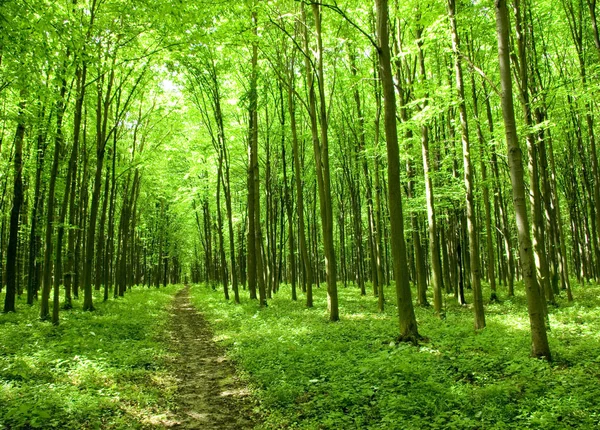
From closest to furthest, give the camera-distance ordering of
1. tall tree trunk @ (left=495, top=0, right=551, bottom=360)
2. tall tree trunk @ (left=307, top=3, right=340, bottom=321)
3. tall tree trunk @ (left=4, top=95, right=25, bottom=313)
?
tall tree trunk @ (left=495, top=0, right=551, bottom=360)
tall tree trunk @ (left=307, top=3, right=340, bottom=321)
tall tree trunk @ (left=4, top=95, right=25, bottom=313)

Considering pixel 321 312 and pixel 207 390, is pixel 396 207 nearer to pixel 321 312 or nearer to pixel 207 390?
pixel 207 390

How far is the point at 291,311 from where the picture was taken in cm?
1605

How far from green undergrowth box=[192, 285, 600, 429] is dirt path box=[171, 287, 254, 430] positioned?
37 cm

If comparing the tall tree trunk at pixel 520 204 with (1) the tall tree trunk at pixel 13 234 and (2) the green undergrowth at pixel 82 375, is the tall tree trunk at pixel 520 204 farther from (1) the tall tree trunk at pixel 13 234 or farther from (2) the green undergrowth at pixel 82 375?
(1) the tall tree trunk at pixel 13 234

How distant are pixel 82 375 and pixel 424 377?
21.5 feet

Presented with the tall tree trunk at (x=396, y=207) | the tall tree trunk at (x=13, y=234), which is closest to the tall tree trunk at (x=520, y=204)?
the tall tree trunk at (x=396, y=207)

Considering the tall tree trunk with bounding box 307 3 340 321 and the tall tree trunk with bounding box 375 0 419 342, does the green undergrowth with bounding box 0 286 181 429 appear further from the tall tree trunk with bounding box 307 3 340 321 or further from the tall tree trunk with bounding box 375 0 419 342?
the tall tree trunk with bounding box 307 3 340 321

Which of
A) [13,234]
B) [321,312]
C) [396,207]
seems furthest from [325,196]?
[13,234]

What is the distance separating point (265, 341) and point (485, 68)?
53.0 ft

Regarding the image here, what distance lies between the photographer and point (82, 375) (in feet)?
23.9

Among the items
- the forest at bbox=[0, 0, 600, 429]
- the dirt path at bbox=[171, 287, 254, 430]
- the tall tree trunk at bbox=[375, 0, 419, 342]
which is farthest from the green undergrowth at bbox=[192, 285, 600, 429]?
the tall tree trunk at bbox=[375, 0, 419, 342]

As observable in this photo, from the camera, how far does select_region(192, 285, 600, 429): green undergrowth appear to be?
4926 millimetres

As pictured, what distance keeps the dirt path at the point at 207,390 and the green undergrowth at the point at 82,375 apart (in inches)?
15.0

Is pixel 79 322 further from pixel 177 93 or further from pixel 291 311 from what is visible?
pixel 177 93
